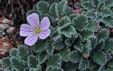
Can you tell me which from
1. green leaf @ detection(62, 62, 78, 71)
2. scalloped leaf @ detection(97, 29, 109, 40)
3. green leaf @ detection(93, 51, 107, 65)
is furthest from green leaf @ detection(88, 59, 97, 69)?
scalloped leaf @ detection(97, 29, 109, 40)

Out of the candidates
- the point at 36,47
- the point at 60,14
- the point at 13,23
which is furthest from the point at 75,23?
the point at 13,23

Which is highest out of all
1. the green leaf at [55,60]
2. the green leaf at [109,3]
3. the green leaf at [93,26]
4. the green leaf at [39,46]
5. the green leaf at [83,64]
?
the green leaf at [109,3]

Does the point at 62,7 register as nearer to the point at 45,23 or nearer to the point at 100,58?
the point at 45,23

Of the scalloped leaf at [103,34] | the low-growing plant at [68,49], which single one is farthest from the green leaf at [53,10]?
the scalloped leaf at [103,34]

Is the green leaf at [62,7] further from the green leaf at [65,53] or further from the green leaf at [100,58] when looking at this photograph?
the green leaf at [100,58]

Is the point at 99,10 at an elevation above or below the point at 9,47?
above

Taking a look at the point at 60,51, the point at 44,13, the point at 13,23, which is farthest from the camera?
the point at 13,23

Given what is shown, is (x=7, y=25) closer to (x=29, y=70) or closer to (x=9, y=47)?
(x=9, y=47)
